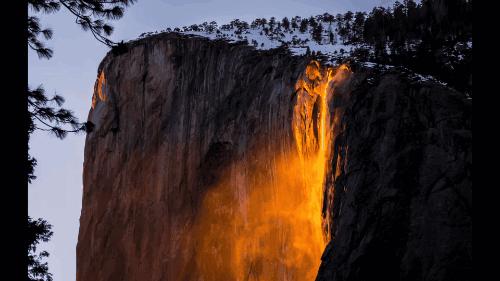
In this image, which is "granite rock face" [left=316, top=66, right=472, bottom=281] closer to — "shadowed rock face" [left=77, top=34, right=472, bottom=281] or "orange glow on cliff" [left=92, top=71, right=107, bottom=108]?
"shadowed rock face" [left=77, top=34, right=472, bottom=281]

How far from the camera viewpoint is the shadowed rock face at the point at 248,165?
1066cm

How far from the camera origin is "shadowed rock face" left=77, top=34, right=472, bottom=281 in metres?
10.7

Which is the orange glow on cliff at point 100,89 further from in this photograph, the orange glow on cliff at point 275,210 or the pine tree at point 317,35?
the pine tree at point 317,35

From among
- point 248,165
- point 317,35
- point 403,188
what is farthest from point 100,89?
point 403,188

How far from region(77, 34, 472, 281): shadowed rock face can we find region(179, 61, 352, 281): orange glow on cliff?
0.27 feet

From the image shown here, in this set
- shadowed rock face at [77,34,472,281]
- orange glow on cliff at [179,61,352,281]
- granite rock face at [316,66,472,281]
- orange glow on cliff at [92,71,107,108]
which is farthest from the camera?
orange glow on cliff at [92,71,107,108]

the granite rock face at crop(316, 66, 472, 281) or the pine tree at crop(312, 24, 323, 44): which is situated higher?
the pine tree at crop(312, 24, 323, 44)

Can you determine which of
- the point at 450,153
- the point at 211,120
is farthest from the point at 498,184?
the point at 211,120

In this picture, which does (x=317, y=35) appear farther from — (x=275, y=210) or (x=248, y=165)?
(x=275, y=210)

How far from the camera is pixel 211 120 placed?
23438 millimetres

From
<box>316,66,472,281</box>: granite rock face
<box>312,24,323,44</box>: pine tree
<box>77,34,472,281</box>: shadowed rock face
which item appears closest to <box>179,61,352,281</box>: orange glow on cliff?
<box>77,34,472,281</box>: shadowed rock face

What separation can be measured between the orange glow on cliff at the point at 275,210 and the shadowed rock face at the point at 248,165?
3.3 inches

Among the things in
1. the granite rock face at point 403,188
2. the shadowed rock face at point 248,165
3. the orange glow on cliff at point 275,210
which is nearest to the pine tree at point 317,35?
the shadowed rock face at point 248,165

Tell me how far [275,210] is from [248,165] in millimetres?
2333
